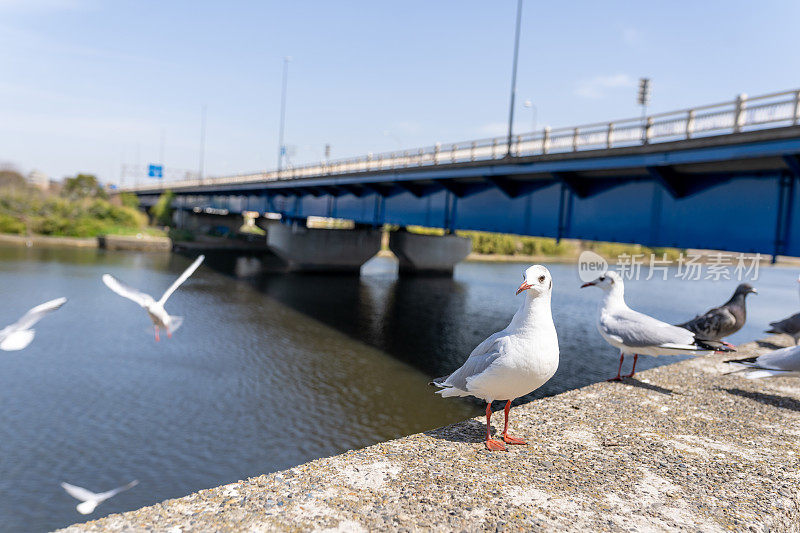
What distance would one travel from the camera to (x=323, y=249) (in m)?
49.7

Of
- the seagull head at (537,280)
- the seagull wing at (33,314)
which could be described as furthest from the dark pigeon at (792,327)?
the seagull wing at (33,314)

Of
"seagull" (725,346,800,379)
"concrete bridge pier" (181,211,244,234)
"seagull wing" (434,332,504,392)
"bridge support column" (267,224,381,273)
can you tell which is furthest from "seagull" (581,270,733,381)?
"concrete bridge pier" (181,211,244,234)

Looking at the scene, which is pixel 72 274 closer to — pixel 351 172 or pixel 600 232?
pixel 351 172

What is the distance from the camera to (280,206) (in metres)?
51.9

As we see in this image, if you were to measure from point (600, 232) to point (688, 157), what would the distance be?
4724 millimetres

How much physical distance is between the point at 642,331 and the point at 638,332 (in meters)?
0.06

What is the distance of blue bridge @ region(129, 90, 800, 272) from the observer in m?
13.8

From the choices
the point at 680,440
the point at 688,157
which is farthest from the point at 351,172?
the point at 680,440

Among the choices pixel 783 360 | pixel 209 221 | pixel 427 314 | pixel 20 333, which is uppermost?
pixel 209 221

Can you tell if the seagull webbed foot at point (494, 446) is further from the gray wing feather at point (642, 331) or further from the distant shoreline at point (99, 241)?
the distant shoreline at point (99, 241)

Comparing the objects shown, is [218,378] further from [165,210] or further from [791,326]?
[165,210]

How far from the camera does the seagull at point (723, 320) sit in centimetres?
1047

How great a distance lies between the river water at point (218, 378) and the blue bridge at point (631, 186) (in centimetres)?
496

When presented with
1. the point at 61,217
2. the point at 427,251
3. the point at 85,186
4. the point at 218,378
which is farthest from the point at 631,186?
the point at 85,186
